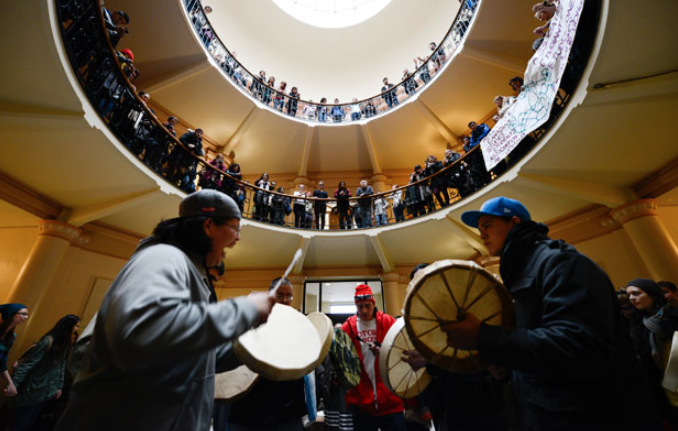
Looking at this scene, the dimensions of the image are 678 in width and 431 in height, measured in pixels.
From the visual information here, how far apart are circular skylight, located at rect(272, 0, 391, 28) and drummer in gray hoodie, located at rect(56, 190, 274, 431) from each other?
574 inches

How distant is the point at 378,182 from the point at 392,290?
4326 mm

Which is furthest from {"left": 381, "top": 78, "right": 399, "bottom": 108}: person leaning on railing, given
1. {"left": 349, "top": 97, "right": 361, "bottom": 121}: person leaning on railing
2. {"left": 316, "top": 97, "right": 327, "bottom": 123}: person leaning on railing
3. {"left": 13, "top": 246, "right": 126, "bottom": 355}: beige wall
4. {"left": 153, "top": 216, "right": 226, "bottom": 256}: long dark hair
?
{"left": 153, "top": 216, "right": 226, "bottom": 256}: long dark hair

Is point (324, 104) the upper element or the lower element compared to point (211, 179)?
upper

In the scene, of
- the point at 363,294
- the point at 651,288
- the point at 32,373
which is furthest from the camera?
the point at 32,373

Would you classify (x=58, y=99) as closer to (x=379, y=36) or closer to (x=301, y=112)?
(x=301, y=112)

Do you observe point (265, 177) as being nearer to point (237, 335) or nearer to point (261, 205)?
point (261, 205)

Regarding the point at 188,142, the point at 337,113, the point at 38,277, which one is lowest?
the point at 38,277

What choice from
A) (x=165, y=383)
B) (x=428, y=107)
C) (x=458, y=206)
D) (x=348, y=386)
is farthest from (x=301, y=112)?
(x=165, y=383)

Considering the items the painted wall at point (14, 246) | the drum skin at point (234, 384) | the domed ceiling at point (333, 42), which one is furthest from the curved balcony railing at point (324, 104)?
the drum skin at point (234, 384)

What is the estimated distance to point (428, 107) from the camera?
30.6 ft

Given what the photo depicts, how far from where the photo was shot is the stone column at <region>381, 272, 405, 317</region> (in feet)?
26.2

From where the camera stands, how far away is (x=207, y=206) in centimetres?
124

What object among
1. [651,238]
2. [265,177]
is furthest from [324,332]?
[265,177]

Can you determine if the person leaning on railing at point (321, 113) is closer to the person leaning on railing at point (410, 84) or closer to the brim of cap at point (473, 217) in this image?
the person leaning on railing at point (410, 84)
